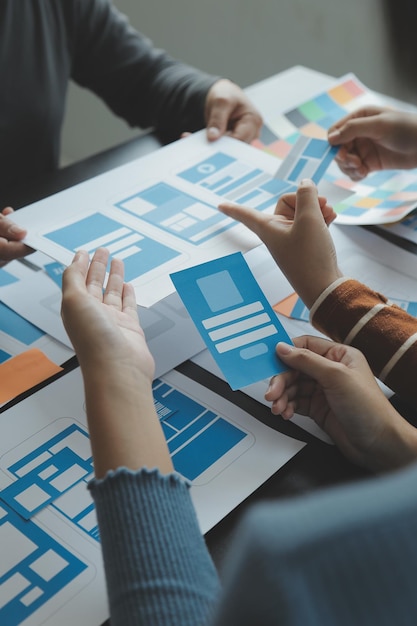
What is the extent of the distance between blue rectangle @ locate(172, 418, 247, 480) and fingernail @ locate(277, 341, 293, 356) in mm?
87

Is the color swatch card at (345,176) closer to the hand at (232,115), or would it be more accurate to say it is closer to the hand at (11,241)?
the hand at (232,115)

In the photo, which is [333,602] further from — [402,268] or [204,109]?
[204,109]

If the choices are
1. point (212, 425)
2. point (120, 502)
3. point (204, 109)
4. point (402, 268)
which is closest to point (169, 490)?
point (120, 502)

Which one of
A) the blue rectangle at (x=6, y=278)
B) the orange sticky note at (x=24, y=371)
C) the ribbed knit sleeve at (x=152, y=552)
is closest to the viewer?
the ribbed knit sleeve at (x=152, y=552)

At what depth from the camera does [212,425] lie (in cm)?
65

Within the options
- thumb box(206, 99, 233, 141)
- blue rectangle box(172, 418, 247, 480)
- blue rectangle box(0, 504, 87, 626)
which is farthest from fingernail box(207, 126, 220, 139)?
blue rectangle box(0, 504, 87, 626)

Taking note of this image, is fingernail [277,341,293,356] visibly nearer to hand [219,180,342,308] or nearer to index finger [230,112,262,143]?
hand [219,180,342,308]

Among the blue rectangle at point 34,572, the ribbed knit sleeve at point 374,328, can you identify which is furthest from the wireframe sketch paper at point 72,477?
the ribbed knit sleeve at point 374,328

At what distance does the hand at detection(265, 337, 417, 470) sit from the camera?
60 cm

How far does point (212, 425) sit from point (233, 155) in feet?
1.54

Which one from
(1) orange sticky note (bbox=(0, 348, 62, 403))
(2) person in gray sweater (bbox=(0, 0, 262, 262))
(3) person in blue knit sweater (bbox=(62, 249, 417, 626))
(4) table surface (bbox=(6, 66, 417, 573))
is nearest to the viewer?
(3) person in blue knit sweater (bbox=(62, 249, 417, 626))

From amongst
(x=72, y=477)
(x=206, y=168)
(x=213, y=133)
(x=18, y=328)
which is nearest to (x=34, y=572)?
(x=72, y=477)

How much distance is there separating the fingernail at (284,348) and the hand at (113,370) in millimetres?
133

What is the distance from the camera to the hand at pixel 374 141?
958mm
